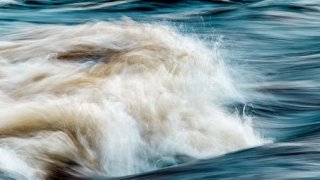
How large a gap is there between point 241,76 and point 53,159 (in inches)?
158

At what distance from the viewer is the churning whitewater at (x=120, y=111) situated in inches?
222

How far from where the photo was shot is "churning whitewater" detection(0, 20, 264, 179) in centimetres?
564

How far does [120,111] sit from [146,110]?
18 cm

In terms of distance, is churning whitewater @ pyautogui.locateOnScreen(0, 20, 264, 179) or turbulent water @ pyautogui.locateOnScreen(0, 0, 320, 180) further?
churning whitewater @ pyautogui.locateOnScreen(0, 20, 264, 179)

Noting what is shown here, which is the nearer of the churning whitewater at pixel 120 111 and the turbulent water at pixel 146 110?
the turbulent water at pixel 146 110

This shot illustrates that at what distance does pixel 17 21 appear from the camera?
1269 centimetres

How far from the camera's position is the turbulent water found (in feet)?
17.6

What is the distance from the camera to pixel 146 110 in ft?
20.5

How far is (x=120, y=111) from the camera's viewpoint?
6184 mm

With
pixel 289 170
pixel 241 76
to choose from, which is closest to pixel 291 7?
pixel 241 76

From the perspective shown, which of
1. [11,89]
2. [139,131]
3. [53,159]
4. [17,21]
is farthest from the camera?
[17,21]

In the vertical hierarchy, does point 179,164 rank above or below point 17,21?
below

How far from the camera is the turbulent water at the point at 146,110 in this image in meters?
5.36

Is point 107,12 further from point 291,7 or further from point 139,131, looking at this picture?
point 139,131
